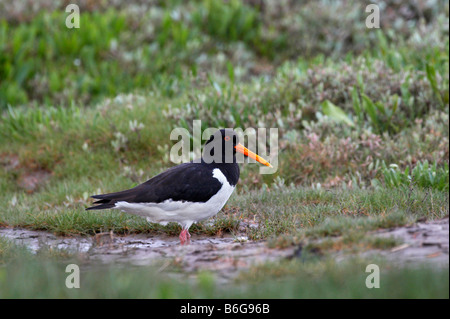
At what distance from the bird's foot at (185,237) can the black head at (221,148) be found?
0.99m

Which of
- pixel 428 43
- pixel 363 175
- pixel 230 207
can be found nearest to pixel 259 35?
pixel 428 43

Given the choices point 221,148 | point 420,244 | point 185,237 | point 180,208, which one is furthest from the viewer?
point 221,148

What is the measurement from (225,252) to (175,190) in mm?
1478

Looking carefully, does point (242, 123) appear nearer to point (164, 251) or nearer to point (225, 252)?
point (164, 251)

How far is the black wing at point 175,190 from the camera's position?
712 cm

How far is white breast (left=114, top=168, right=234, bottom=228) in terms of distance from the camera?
711 cm

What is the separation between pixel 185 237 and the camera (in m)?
7.33

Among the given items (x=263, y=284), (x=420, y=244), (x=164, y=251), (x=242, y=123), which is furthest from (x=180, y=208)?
(x=242, y=123)

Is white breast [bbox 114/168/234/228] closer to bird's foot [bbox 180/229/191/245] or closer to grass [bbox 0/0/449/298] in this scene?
bird's foot [bbox 180/229/191/245]

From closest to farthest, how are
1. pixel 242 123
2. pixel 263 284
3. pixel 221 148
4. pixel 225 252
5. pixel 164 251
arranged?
1. pixel 263 284
2. pixel 225 252
3. pixel 164 251
4. pixel 221 148
5. pixel 242 123

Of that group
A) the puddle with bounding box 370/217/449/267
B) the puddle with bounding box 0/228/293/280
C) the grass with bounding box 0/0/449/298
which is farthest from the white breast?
the puddle with bounding box 370/217/449/267

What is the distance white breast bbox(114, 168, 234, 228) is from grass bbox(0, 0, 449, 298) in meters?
0.60
